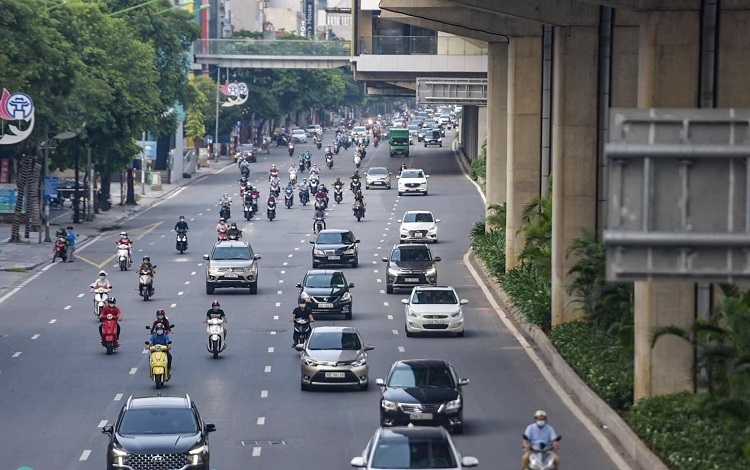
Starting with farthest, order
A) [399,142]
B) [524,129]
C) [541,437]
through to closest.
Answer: [399,142] → [524,129] → [541,437]

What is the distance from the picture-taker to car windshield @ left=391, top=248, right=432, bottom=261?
5334 cm

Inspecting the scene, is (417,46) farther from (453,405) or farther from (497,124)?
(453,405)

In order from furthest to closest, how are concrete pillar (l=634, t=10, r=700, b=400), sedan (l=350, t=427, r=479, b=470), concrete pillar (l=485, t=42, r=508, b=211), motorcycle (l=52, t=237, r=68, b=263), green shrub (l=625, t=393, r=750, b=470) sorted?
1. concrete pillar (l=485, t=42, r=508, b=211)
2. motorcycle (l=52, t=237, r=68, b=263)
3. concrete pillar (l=634, t=10, r=700, b=400)
4. green shrub (l=625, t=393, r=750, b=470)
5. sedan (l=350, t=427, r=479, b=470)

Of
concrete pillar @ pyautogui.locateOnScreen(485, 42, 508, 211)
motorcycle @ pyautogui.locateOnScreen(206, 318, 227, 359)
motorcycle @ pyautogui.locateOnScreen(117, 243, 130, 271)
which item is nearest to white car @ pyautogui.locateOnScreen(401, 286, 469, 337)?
motorcycle @ pyautogui.locateOnScreen(206, 318, 227, 359)

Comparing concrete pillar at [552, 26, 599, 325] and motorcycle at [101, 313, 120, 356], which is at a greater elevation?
concrete pillar at [552, 26, 599, 325]

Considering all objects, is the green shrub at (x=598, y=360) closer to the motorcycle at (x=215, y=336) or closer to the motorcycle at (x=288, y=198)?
the motorcycle at (x=215, y=336)

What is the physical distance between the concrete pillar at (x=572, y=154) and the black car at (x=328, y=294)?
5.90 metres

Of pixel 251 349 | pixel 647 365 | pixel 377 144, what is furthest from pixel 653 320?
pixel 377 144

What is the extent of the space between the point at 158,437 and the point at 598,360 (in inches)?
493

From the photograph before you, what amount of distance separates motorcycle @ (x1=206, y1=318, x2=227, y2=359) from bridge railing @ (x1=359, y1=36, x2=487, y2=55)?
63782mm

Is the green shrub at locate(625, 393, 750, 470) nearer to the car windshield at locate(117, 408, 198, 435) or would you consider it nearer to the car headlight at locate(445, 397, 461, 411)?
the car headlight at locate(445, 397, 461, 411)

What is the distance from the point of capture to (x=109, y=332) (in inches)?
1571

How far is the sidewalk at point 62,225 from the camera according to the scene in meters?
61.4

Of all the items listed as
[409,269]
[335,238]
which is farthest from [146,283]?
[335,238]
